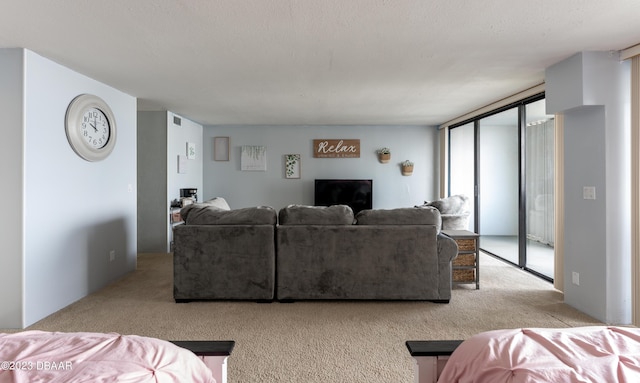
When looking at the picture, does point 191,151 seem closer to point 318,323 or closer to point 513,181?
point 318,323

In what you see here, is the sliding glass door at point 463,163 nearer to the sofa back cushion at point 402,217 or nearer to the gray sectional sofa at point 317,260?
the sofa back cushion at point 402,217

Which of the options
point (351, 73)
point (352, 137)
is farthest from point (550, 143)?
point (352, 137)

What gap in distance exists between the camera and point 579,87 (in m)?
3.11

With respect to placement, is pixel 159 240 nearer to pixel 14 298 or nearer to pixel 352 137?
pixel 14 298

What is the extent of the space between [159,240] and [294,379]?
4484 millimetres

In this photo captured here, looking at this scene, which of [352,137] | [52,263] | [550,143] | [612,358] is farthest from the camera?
[352,137]

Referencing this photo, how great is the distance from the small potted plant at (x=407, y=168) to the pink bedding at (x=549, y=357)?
6.24 meters

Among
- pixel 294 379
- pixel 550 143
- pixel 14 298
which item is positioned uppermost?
pixel 550 143

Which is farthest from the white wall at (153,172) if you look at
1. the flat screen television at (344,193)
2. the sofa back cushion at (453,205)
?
the sofa back cushion at (453,205)

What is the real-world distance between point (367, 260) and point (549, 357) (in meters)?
2.44

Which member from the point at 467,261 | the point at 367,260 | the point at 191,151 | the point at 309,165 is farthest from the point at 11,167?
the point at 309,165

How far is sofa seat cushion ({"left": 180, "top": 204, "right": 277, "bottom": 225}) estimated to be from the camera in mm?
3525

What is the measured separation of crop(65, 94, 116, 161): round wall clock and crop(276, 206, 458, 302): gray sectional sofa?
87.5 inches

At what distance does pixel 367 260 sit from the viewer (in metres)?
3.46
